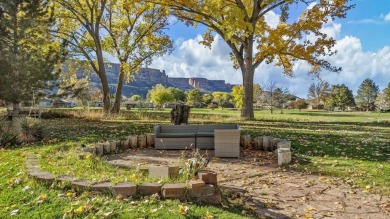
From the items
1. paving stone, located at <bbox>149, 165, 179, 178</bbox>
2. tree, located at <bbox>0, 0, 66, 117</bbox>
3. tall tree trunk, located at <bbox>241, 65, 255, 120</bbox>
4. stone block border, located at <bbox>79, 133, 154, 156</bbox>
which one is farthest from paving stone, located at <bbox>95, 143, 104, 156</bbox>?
tall tree trunk, located at <bbox>241, 65, 255, 120</bbox>

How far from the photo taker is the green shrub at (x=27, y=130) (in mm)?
8172

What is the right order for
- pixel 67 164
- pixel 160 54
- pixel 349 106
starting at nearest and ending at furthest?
1. pixel 67 164
2. pixel 160 54
3. pixel 349 106

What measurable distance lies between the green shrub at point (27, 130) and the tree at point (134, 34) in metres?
12.5

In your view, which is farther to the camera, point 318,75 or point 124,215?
point 318,75

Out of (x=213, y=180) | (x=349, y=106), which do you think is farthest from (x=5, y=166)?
(x=349, y=106)

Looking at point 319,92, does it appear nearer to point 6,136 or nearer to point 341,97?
point 341,97

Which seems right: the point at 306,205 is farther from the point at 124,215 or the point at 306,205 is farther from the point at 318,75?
the point at 318,75

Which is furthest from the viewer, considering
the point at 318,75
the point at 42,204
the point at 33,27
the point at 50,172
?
the point at 318,75

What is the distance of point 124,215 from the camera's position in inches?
126

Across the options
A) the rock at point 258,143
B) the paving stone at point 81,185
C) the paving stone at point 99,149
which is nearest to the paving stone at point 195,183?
the paving stone at point 81,185

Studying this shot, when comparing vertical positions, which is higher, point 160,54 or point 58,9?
point 58,9

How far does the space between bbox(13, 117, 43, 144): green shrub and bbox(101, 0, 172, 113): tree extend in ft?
40.9

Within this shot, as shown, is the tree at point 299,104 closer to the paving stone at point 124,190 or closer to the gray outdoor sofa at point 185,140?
the gray outdoor sofa at point 185,140

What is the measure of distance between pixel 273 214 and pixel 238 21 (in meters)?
11.9
